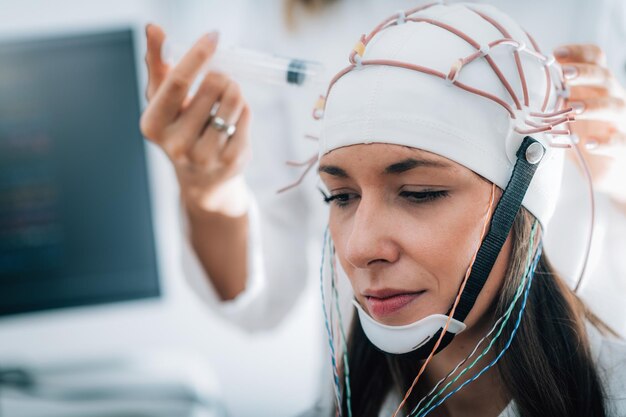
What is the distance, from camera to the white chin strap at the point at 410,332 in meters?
0.74

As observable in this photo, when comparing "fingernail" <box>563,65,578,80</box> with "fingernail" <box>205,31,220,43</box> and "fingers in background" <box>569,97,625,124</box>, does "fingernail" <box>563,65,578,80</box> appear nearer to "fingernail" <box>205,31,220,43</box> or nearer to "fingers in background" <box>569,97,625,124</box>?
"fingers in background" <box>569,97,625,124</box>

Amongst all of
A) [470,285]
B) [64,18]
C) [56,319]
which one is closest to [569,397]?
[470,285]

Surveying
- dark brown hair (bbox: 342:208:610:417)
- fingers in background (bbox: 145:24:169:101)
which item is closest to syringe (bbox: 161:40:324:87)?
fingers in background (bbox: 145:24:169:101)

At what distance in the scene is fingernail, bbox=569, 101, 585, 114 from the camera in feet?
2.70

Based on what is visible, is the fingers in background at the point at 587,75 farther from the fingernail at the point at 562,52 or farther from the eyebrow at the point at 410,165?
the eyebrow at the point at 410,165

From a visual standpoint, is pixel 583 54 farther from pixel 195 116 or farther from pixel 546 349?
pixel 195 116

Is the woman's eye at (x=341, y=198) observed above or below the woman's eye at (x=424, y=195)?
below

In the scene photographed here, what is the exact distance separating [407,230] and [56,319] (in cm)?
126

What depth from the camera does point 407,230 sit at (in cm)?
74

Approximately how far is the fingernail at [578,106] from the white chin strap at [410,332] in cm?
33

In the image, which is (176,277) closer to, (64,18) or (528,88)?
(64,18)

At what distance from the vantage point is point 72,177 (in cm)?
147

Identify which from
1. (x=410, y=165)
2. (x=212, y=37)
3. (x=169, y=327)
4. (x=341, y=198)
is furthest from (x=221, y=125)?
(x=169, y=327)

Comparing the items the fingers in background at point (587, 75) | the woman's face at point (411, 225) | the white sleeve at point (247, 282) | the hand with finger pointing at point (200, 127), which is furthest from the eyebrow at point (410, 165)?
the white sleeve at point (247, 282)
